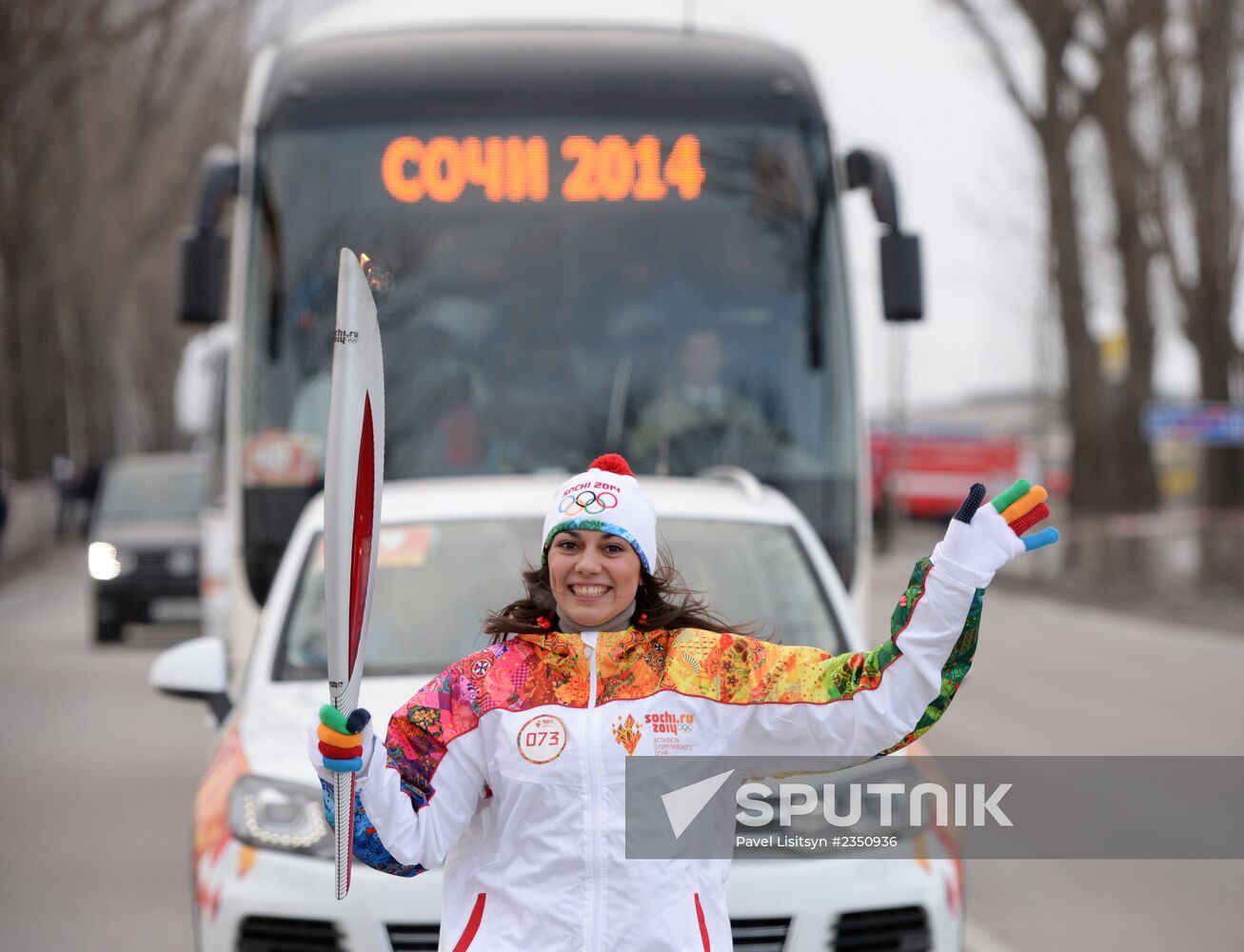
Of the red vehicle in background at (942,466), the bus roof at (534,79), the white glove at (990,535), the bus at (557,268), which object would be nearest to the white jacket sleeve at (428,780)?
the white glove at (990,535)

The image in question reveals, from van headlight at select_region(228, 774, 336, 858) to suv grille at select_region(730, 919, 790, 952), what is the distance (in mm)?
961

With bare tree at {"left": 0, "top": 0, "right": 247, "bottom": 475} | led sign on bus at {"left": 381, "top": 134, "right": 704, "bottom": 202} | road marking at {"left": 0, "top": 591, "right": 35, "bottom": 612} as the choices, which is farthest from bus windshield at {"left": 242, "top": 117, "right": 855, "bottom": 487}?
road marking at {"left": 0, "top": 591, "right": 35, "bottom": 612}

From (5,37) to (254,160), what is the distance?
57.2 feet

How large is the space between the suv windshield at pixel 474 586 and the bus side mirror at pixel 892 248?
238 cm

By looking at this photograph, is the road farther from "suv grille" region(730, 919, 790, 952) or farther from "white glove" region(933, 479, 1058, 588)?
"white glove" region(933, 479, 1058, 588)

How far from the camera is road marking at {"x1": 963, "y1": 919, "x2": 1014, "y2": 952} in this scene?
20.8ft

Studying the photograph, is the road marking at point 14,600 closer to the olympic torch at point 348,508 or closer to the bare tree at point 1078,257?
the bare tree at point 1078,257

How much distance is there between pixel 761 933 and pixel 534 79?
4.68 meters

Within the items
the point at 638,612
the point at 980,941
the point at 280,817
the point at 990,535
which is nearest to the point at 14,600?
the point at 980,941

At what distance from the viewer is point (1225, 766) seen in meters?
11.7

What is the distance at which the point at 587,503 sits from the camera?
2947mm

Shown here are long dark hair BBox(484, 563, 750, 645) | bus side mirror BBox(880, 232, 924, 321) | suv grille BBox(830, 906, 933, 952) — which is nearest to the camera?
long dark hair BBox(484, 563, 750, 645)

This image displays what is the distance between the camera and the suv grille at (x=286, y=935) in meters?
4.48

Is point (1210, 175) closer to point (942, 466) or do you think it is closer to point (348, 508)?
Result: point (942, 466)
